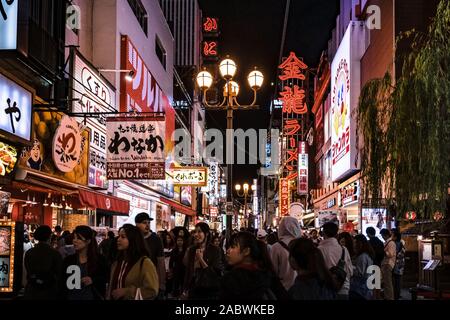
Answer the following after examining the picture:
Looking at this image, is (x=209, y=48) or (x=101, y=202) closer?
(x=101, y=202)

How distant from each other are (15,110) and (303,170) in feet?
149

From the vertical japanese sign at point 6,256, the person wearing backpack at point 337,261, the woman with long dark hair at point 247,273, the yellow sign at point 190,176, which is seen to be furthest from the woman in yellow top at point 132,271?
the yellow sign at point 190,176

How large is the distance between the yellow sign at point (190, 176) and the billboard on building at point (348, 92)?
25.3 feet

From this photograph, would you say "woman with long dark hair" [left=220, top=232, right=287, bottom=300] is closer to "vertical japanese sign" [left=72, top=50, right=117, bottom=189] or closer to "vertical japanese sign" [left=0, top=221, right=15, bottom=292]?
"vertical japanese sign" [left=0, top=221, right=15, bottom=292]

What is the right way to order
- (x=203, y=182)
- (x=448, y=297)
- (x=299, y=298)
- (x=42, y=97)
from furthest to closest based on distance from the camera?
1. (x=203, y=182)
2. (x=42, y=97)
3. (x=448, y=297)
4. (x=299, y=298)

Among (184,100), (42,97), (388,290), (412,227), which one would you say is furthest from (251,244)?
(184,100)

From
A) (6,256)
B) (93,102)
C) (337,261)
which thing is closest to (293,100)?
(93,102)

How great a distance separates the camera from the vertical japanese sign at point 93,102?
19.6 m

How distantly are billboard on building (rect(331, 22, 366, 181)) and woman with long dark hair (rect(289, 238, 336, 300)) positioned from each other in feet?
87.1

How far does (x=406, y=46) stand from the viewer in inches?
1004

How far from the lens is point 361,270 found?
35.3 feet

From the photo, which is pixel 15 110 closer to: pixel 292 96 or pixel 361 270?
pixel 361 270

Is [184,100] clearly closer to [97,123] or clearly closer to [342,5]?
[342,5]

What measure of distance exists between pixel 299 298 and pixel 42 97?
45.2 feet
